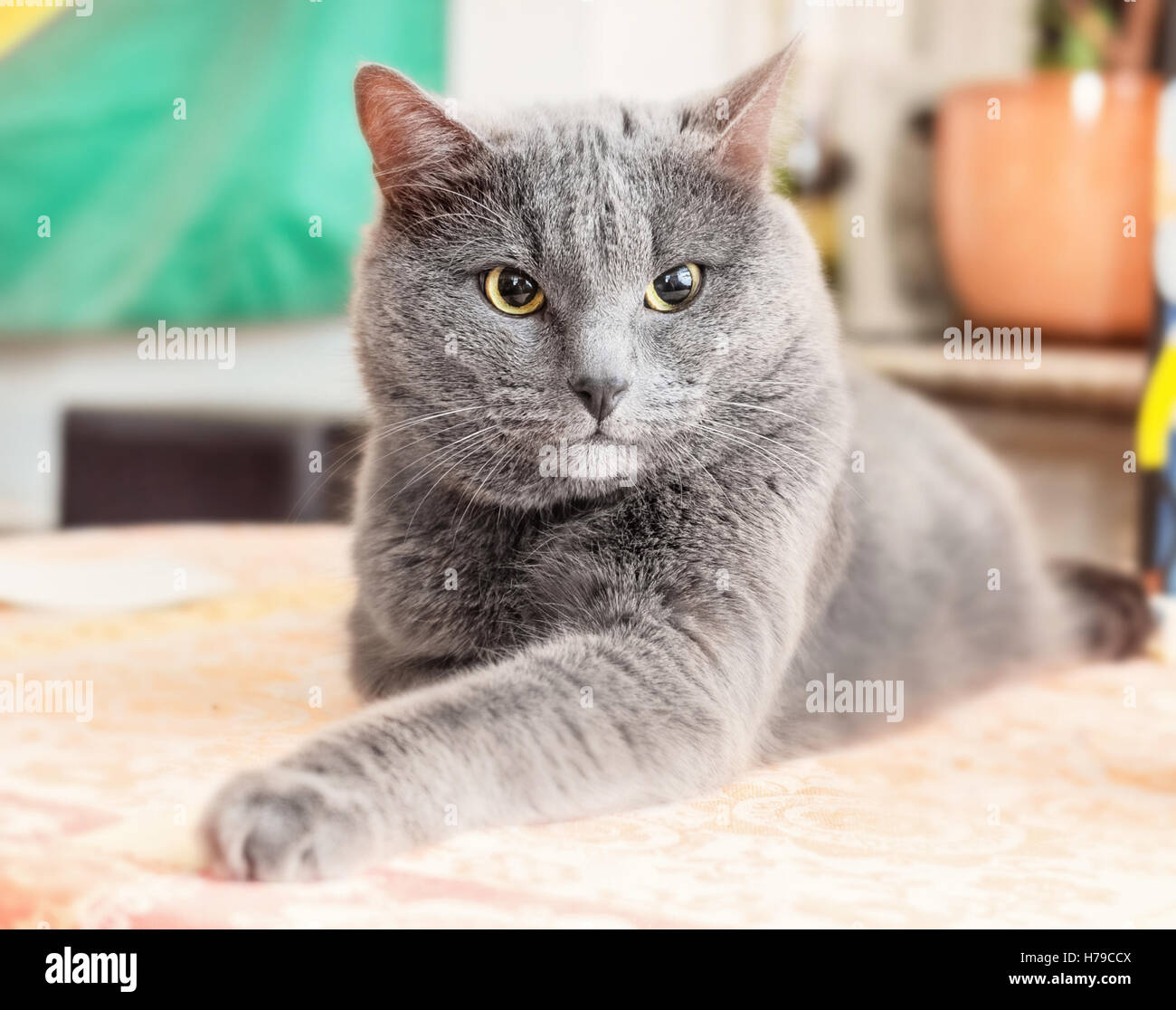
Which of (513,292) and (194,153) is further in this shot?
(194,153)

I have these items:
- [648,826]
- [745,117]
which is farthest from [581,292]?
[648,826]

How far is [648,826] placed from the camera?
83 centimetres

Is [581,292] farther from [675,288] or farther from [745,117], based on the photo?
[745,117]

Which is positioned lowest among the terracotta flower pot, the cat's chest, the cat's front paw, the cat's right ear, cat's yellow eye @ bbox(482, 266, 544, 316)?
the cat's front paw

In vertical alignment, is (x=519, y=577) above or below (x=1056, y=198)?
below

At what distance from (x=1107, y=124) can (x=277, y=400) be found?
1776 millimetres

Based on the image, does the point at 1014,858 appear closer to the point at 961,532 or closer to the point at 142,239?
the point at 961,532

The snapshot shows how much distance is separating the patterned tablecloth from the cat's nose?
0.93 ft

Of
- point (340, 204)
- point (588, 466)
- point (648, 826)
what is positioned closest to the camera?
point (648, 826)

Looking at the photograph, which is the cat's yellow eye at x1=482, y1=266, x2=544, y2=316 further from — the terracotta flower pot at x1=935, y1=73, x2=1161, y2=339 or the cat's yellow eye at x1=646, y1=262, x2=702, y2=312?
the terracotta flower pot at x1=935, y1=73, x2=1161, y2=339

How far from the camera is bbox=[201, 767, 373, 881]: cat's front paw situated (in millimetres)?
692

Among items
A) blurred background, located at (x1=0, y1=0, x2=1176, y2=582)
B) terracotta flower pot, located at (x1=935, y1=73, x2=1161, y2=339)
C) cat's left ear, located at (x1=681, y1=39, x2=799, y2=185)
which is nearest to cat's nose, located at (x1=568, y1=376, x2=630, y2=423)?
cat's left ear, located at (x1=681, y1=39, x2=799, y2=185)

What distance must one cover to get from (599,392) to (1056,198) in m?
1.83

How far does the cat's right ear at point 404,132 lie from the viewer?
966 millimetres
